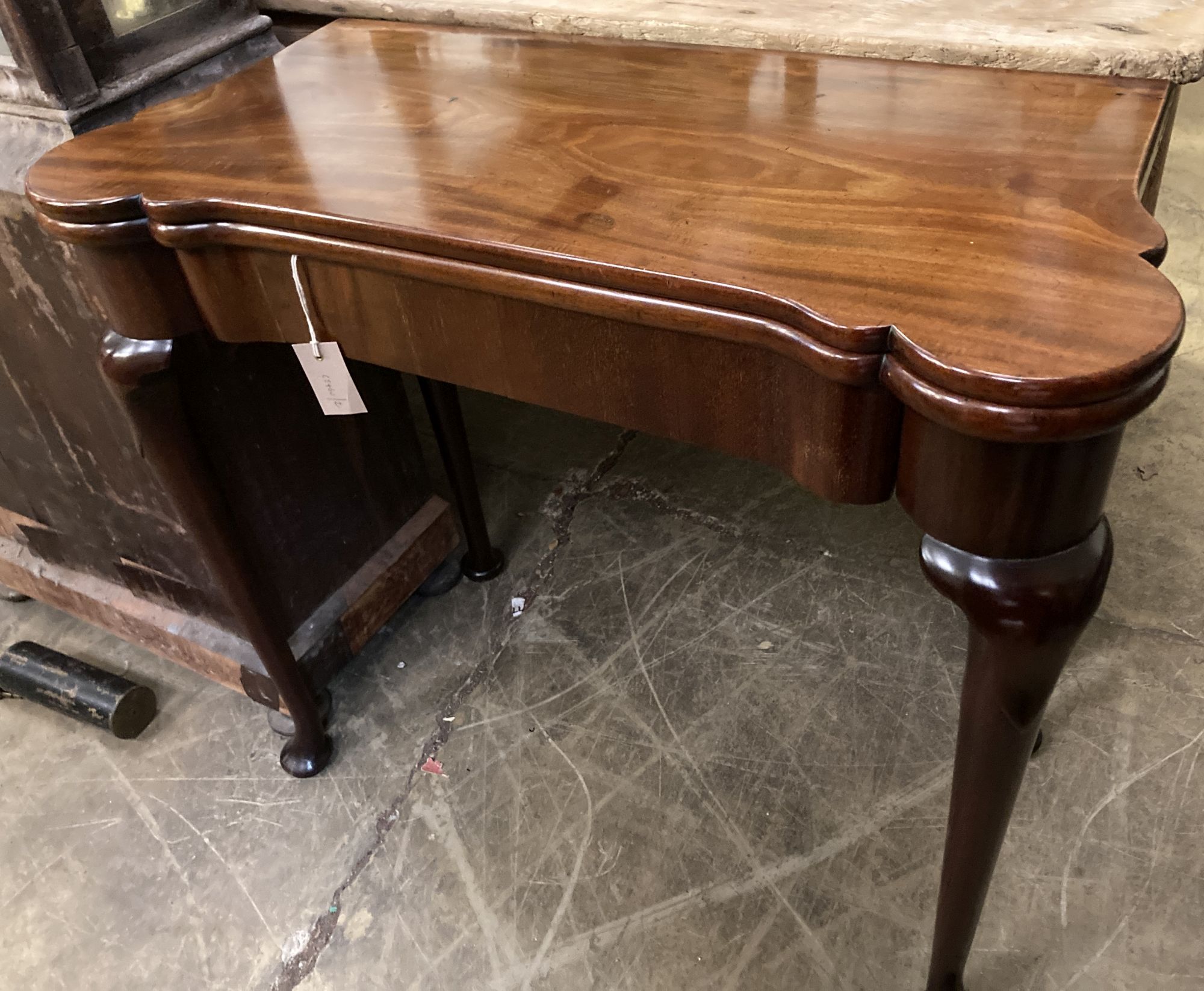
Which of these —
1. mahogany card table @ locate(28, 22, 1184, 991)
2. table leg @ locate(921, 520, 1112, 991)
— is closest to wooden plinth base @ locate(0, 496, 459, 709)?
mahogany card table @ locate(28, 22, 1184, 991)

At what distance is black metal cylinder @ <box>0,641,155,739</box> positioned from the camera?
1.27 metres

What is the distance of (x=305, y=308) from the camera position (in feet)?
2.45

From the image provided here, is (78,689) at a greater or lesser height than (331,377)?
lesser

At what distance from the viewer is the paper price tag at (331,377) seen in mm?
773

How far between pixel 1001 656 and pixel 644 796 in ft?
2.11

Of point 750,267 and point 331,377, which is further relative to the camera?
point 331,377

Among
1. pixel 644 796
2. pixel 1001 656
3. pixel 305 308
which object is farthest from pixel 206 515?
pixel 1001 656

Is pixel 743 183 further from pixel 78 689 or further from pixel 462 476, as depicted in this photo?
pixel 78 689

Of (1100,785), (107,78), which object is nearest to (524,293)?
(107,78)

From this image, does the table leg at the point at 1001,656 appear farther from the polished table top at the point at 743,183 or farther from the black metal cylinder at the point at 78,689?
the black metal cylinder at the point at 78,689

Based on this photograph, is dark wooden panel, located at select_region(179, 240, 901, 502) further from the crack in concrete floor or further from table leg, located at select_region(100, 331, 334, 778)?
the crack in concrete floor

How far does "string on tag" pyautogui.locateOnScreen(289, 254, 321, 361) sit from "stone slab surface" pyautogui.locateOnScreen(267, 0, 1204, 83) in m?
0.48

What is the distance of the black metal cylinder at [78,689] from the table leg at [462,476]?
49 cm

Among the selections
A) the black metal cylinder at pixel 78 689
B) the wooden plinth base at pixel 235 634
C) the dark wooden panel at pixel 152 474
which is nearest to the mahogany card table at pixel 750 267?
the dark wooden panel at pixel 152 474
